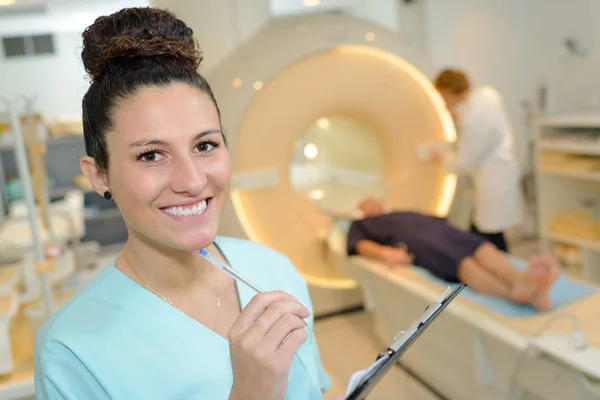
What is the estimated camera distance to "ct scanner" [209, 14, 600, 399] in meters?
1.78

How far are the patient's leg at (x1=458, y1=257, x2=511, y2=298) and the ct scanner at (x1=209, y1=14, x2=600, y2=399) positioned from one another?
0.40 feet

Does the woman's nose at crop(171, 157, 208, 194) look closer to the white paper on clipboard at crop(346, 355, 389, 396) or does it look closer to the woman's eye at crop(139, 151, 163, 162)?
the woman's eye at crop(139, 151, 163, 162)

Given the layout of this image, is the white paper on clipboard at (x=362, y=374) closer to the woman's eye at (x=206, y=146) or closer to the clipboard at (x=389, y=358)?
the clipboard at (x=389, y=358)

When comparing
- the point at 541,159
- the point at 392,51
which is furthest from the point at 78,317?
the point at 541,159

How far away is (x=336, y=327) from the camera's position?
247cm

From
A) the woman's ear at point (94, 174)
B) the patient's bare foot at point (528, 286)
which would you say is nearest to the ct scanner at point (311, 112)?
the patient's bare foot at point (528, 286)

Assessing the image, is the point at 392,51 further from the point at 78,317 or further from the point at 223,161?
the point at 78,317

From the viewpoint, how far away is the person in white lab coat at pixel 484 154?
8.45 feet

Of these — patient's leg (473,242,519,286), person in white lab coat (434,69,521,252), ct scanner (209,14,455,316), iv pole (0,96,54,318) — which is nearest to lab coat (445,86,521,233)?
person in white lab coat (434,69,521,252)

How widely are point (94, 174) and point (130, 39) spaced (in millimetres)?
206

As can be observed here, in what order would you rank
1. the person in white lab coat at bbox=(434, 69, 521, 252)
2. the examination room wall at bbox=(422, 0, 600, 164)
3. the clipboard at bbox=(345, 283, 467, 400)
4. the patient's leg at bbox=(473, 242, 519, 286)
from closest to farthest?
the clipboard at bbox=(345, 283, 467, 400), the patient's leg at bbox=(473, 242, 519, 286), the person in white lab coat at bbox=(434, 69, 521, 252), the examination room wall at bbox=(422, 0, 600, 164)

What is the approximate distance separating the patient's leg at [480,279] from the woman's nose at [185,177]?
1.45 meters

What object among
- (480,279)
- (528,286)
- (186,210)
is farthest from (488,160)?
(186,210)

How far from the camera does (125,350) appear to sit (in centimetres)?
74
